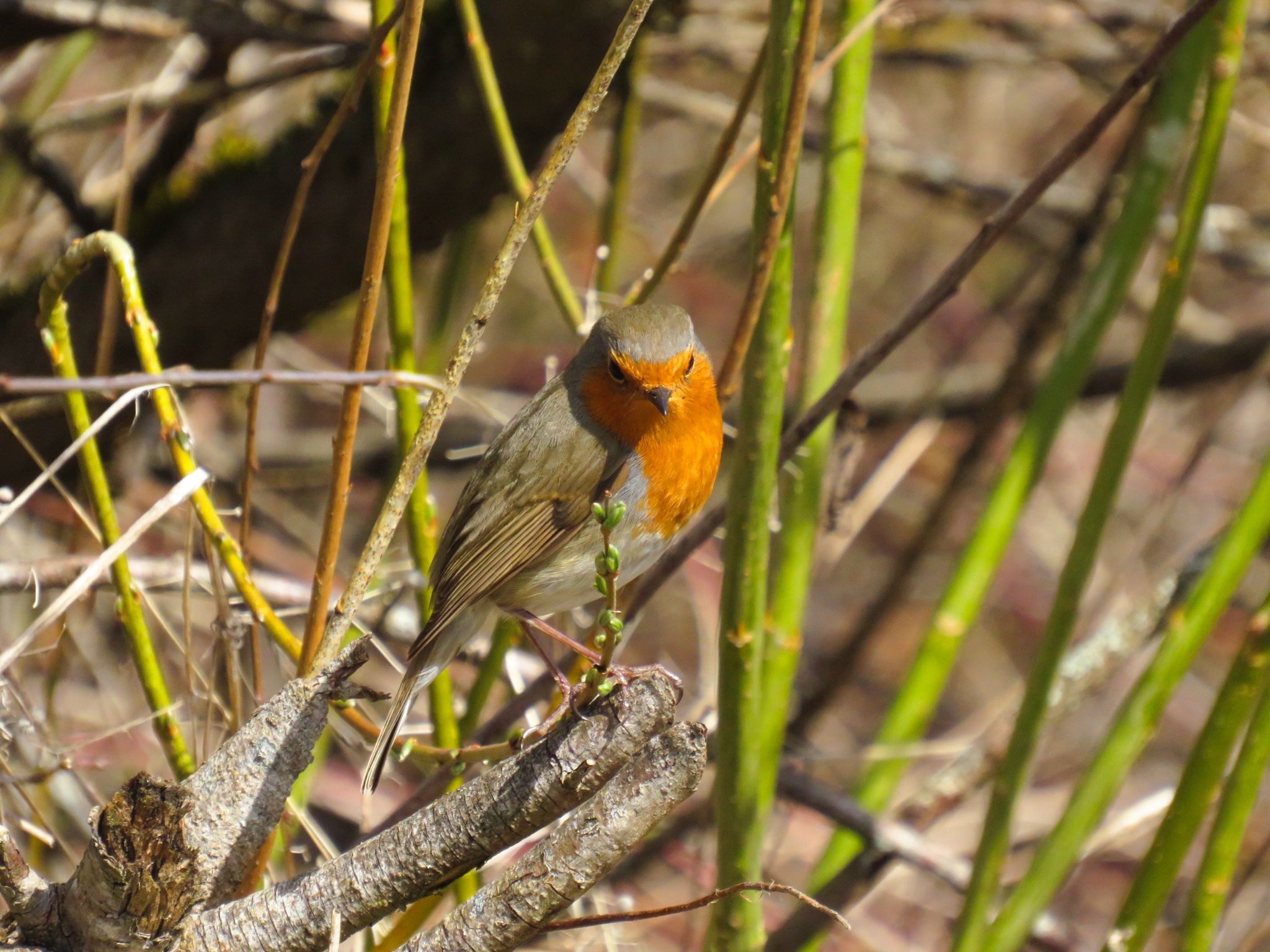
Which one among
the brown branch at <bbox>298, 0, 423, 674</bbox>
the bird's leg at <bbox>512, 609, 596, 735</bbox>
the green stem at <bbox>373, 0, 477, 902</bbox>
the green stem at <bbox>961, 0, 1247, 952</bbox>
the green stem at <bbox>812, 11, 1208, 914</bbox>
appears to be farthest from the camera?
the green stem at <bbox>812, 11, 1208, 914</bbox>

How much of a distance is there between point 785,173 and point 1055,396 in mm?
990

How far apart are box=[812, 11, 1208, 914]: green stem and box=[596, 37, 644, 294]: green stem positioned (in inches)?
42.8

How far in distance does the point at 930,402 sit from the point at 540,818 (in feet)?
10.4

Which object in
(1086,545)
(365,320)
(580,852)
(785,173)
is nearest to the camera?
(580,852)

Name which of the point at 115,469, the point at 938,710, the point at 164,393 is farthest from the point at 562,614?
the point at 938,710

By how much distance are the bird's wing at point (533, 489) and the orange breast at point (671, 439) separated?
5 centimetres

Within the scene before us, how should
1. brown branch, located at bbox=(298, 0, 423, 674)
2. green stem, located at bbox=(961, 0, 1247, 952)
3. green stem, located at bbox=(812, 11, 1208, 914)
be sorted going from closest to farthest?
brown branch, located at bbox=(298, 0, 423, 674), green stem, located at bbox=(961, 0, 1247, 952), green stem, located at bbox=(812, 11, 1208, 914)

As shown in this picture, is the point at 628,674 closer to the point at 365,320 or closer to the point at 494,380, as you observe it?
the point at 365,320

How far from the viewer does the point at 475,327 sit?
5.58ft

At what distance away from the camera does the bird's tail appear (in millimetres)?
2234

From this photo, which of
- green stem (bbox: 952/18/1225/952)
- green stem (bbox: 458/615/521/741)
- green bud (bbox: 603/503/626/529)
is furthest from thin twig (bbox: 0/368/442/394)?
green stem (bbox: 952/18/1225/952)

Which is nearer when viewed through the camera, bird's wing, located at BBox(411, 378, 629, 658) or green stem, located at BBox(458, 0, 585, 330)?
green stem, located at BBox(458, 0, 585, 330)

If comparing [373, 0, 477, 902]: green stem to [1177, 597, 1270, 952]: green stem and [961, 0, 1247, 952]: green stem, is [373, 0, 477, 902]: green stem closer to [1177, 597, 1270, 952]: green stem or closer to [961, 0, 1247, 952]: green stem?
[961, 0, 1247, 952]: green stem

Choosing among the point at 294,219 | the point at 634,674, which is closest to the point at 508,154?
the point at 294,219
